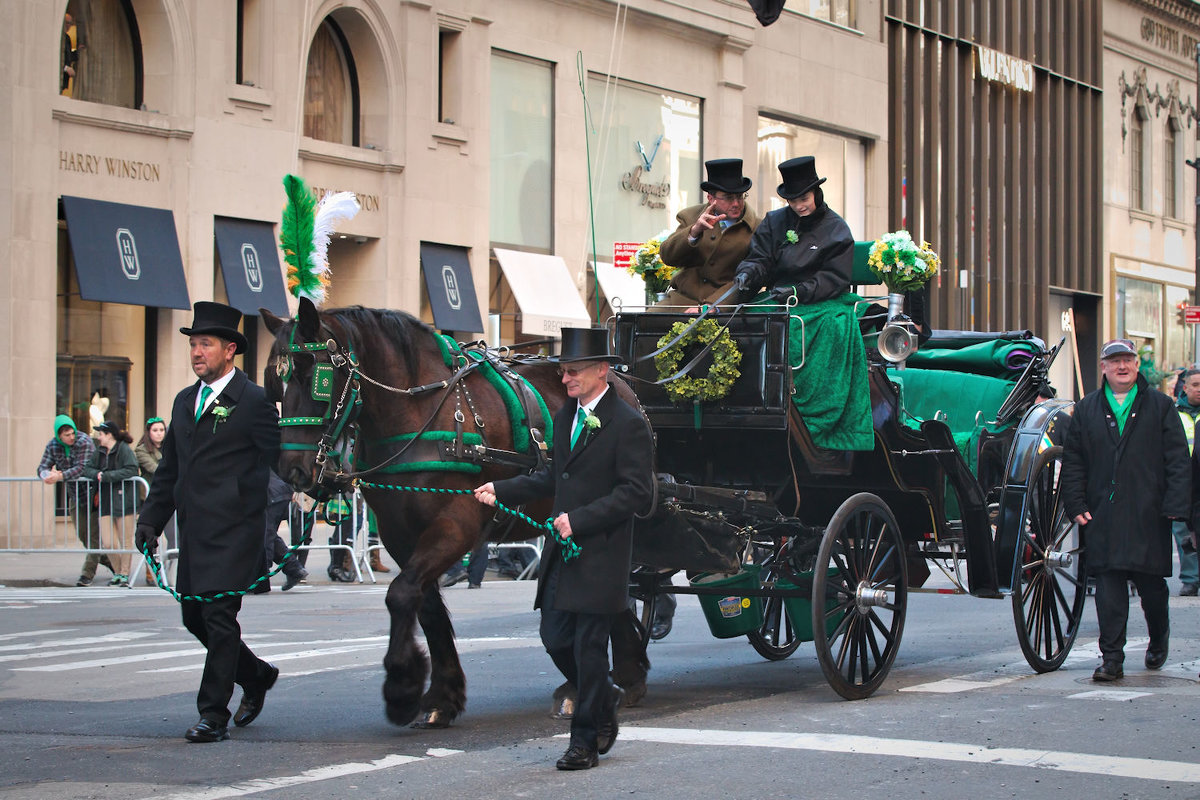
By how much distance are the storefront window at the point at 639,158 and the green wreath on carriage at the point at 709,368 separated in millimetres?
20749

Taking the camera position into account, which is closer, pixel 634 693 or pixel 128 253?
pixel 634 693

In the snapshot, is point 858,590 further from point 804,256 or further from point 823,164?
point 823,164

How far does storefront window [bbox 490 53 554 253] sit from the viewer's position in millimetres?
28656

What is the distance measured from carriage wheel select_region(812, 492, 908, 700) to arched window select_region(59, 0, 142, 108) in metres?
16.6

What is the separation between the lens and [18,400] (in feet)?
69.1

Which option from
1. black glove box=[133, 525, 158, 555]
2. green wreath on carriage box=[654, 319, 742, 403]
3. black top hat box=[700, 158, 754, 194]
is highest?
black top hat box=[700, 158, 754, 194]

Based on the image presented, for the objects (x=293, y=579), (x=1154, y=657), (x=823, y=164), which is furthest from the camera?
(x=823, y=164)

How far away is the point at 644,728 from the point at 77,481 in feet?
38.7

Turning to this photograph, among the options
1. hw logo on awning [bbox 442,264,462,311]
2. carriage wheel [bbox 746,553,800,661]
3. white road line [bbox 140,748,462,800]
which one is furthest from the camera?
hw logo on awning [bbox 442,264,462,311]

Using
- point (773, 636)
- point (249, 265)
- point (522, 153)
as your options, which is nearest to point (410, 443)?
point (773, 636)

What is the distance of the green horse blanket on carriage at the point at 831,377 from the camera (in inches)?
351

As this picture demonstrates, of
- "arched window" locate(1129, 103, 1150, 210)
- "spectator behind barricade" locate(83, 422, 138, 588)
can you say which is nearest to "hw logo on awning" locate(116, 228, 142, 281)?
"spectator behind barricade" locate(83, 422, 138, 588)

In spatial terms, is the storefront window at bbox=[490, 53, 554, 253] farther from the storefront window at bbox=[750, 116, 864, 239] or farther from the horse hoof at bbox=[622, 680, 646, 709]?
the horse hoof at bbox=[622, 680, 646, 709]

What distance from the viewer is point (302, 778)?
6.56 m
